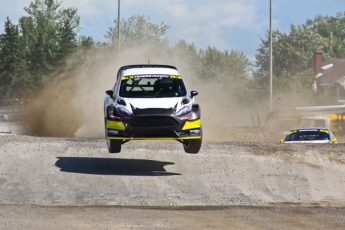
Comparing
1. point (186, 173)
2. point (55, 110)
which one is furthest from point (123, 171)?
point (55, 110)

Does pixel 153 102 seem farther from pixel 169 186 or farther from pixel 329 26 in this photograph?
pixel 329 26

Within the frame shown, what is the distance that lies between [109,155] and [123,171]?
211 centimetres

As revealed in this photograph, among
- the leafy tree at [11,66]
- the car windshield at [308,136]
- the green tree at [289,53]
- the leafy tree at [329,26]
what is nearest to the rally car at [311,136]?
the car windshield at [308,136]

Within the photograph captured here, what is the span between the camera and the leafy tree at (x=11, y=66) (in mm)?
85000

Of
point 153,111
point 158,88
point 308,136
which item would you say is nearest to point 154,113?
point 153,111

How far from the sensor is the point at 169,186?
1934 cm

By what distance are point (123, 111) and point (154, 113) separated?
76 cm

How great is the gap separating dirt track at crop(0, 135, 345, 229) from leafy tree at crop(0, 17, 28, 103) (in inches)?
2388

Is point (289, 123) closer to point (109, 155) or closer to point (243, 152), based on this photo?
point (243, 152)

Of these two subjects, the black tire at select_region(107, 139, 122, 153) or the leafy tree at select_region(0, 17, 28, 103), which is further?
the leafy tree at select_region(0, 17, 28, 103)

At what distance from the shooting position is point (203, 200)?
18.4 meters

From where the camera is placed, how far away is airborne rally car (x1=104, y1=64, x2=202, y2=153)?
17.7 m

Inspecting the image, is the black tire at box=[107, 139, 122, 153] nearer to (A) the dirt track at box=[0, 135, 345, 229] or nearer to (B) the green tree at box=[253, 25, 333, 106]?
(A) the dirt track at box=[0, 135, 345, 229]

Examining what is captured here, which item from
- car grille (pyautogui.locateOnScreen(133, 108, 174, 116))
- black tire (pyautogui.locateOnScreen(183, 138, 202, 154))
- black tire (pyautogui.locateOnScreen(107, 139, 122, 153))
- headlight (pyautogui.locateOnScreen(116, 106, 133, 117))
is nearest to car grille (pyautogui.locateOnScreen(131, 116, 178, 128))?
car grille (pyautogui.locateOnScreen(133, 108, 174, 116))
